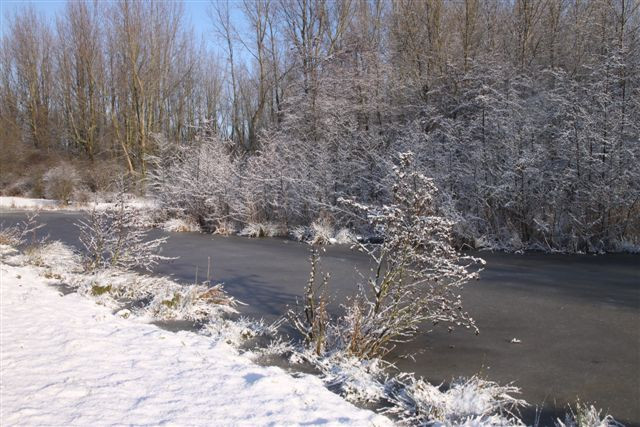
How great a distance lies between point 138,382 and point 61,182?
92.5ft

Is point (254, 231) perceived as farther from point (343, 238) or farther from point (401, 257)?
point (401, 257)

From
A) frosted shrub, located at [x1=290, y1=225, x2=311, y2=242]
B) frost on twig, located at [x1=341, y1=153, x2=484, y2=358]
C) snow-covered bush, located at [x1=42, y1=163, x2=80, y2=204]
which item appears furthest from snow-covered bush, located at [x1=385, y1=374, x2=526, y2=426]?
snow-covered bush, located at [x1=42, y1=163, x2=80, y2=204]

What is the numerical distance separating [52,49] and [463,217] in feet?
114

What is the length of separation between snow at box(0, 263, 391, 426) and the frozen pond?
1754 millimetres

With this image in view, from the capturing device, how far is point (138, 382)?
15.2ft

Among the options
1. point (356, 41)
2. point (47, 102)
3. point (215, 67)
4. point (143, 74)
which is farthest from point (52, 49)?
point (356, 41)

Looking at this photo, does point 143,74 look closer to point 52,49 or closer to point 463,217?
point 52,49

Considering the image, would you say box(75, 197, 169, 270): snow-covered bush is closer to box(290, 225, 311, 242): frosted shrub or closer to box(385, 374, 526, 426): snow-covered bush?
box(385, 374, 526, 426): snow-covered bush

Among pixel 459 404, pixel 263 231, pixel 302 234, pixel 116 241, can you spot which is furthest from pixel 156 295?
pixel 263 231

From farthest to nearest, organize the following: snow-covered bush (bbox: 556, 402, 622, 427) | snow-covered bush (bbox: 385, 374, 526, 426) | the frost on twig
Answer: the frost on twig → snow-covered bush (bbox: 385, 374, 526, 426) → snow-covered bush (bbox: 556, 402, 622, 427)

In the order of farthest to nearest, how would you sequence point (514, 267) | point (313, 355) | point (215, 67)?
point (215, 67)
point (514, 267)
point (313, 355)

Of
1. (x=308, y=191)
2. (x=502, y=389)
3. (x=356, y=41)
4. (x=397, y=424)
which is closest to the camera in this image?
(x=397, y=424)

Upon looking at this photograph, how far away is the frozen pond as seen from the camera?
5.14 metres

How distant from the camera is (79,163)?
32.2m
